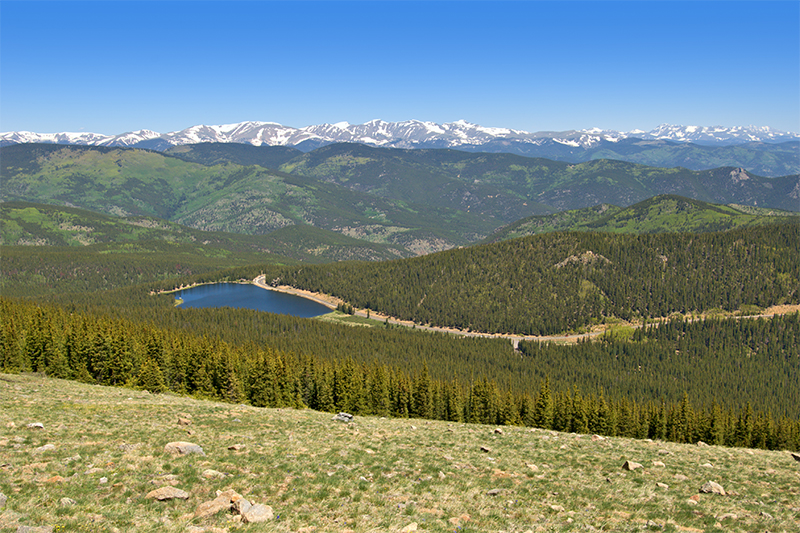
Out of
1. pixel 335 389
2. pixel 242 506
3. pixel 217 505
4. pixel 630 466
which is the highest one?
pixel 242 506

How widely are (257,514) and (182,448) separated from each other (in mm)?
15845

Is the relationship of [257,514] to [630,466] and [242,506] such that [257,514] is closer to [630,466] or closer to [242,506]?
[242,506]

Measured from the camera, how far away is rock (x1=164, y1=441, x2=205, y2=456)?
40.8 m

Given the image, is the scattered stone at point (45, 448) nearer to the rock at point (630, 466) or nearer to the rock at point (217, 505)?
the rock at point (217, 505)

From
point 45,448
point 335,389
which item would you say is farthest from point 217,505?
point 335,389

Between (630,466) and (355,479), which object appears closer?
(355,479)

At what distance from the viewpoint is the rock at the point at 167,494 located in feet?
100

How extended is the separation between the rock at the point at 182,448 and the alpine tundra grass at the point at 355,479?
0.81 m

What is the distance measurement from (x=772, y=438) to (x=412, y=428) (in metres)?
85.1

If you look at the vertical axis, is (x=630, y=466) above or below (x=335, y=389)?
above

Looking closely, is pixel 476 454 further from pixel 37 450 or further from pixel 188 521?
pixel 37 450

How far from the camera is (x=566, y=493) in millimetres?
38719

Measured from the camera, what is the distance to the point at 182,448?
4128 cm

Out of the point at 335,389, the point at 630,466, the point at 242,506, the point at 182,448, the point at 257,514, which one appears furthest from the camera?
the point at 335,389
